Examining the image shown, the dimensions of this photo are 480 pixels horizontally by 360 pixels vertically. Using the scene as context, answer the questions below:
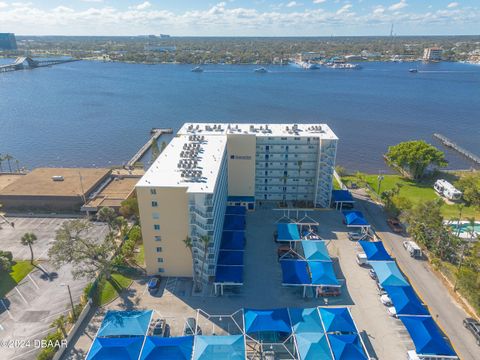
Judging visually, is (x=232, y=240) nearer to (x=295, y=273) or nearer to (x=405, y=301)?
(x=295, y=273)

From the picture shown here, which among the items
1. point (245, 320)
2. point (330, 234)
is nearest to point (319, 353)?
point (245, 320)

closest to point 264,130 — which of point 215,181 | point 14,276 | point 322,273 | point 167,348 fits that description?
point 215,181

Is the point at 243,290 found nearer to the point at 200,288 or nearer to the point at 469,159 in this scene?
the point at 200,288

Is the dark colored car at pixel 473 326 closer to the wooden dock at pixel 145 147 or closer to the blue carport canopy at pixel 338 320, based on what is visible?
the blue carport canopy at pixel 338 320

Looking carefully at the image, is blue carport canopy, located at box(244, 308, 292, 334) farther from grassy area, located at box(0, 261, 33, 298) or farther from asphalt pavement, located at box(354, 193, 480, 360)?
grassy area, located at box(0, 261, 33, 298)

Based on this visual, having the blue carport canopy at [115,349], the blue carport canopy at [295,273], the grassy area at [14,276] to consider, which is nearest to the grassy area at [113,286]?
the blue carport canopy at [115,349]

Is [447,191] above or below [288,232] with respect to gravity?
below

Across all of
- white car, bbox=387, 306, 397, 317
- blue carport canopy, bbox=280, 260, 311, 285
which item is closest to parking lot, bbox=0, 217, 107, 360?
blue carport canopy, bbox=280, 260, 311, 285
